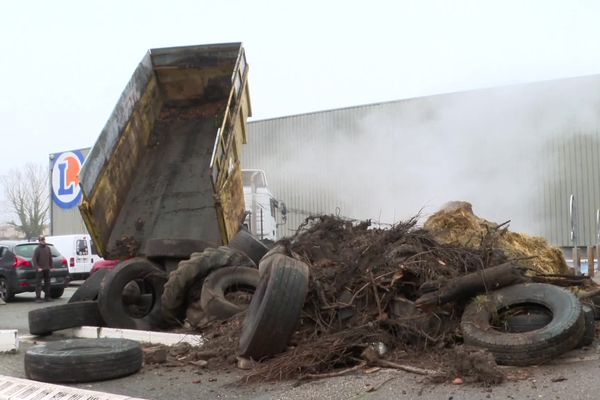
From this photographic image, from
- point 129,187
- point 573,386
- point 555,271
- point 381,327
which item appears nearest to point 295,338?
point 381,327

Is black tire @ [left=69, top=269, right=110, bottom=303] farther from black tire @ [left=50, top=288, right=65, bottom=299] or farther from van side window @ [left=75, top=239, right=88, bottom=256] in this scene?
van side window @ [left=75, top=239, right=88, bottom=256]

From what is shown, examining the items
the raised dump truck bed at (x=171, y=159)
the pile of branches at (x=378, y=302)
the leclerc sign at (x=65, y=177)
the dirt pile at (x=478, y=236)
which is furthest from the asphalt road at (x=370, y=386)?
the leclerc sign at (x=65, y=177)

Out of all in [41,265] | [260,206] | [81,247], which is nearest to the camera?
[260,206]

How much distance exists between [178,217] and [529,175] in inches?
571

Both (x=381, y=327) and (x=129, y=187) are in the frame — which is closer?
(x=381, y=327)

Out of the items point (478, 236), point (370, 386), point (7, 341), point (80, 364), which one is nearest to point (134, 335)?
point (7, 341)

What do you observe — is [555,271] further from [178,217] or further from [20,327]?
[20,327]

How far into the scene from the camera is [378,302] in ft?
16.6

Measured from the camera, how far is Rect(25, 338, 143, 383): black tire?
4812 mm

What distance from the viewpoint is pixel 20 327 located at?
8750 millimetres

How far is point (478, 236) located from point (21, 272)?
35.7 ft

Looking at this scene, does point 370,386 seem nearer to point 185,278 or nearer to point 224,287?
point 224,287

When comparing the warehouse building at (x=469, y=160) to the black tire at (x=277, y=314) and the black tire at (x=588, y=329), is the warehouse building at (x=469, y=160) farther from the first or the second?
the black tire at (x=588, y=329)

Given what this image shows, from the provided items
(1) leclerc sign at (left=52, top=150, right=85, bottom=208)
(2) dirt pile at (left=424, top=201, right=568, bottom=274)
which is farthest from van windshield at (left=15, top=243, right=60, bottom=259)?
(1) leclerc sign at (left=52, top=150, right=85, bottom=208)
